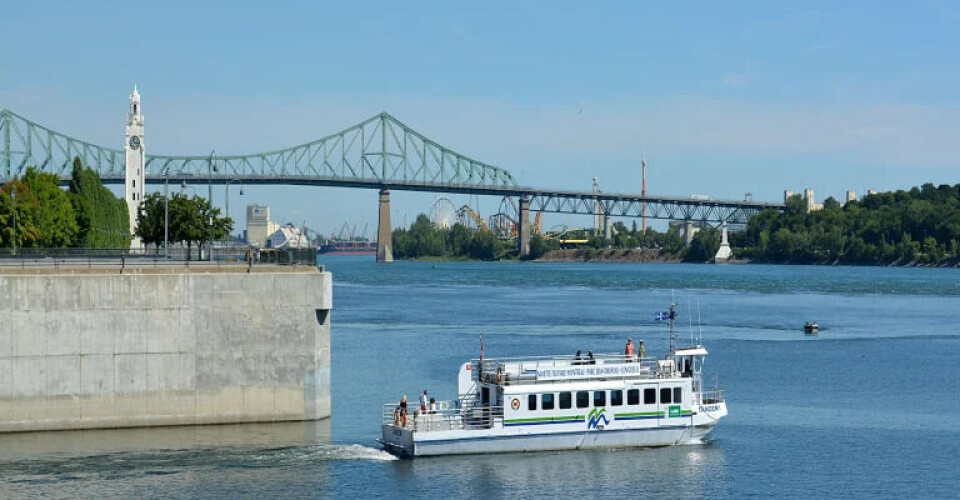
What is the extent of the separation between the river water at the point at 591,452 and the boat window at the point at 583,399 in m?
1.39

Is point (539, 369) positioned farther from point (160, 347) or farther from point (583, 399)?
point (160, 347)

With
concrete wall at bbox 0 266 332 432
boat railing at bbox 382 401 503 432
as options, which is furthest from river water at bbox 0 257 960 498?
boat railing at bbox 382 401 503 432

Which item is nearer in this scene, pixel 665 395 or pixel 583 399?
pixel 583 399

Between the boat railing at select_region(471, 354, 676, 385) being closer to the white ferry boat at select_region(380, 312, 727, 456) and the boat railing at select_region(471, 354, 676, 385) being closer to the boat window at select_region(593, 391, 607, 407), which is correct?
the white ferry boat at select_region(380, 312, 727, 456)

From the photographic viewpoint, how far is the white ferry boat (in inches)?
1772

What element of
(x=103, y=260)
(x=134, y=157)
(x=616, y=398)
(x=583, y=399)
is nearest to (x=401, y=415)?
(x=583, y=399)

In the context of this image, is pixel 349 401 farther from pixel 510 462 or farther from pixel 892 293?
pixel 892 293

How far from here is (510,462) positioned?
4444 centimetres

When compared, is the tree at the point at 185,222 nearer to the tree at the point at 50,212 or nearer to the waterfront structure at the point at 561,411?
the tree at the point at 50,212

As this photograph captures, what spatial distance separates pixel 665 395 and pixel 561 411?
331cm

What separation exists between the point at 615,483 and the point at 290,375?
10.7 meters

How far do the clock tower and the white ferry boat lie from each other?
7107cm

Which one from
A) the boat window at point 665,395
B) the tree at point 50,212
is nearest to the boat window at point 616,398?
the boat window at point 665,395

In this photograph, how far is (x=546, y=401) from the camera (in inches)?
1794
